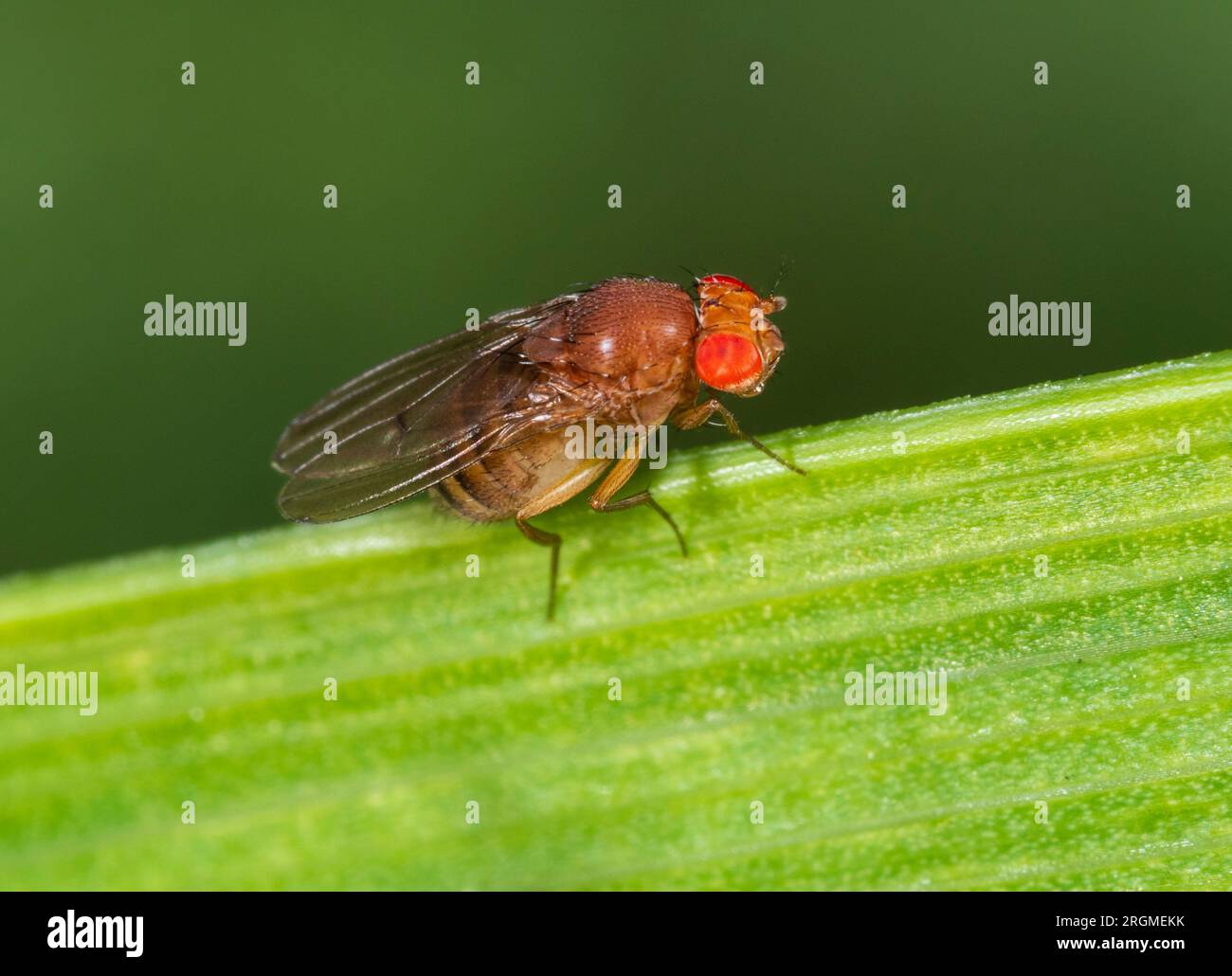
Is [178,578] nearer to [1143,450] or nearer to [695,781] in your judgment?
[695,781]

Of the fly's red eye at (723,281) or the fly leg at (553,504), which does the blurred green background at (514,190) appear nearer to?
the fly's red eye at (723,281)

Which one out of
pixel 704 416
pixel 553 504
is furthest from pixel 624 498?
pixel 704 416

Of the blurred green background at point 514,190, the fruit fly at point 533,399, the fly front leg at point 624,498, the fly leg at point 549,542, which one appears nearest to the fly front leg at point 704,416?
the fruit fly at point 533,399

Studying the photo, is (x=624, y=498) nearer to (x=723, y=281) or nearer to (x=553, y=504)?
(x=553, y=504)

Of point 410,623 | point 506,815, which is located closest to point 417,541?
point 410,623

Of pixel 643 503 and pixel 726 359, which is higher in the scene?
pixel 726 359

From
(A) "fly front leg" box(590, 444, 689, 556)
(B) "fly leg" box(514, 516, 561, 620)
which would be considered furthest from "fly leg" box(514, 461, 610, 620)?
(A) "fly front leg" box(590, 444, 689, 556)
